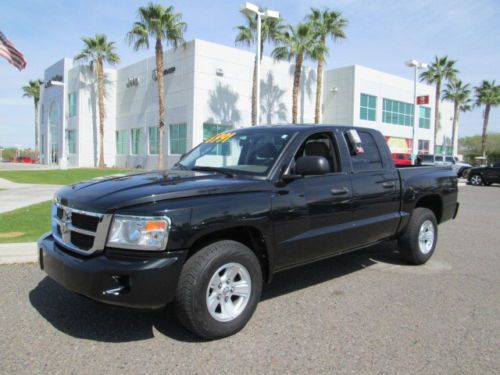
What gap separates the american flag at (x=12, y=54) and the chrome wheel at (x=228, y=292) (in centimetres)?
1629

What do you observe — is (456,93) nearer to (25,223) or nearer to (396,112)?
(396,112)

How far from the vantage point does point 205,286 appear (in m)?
3.19

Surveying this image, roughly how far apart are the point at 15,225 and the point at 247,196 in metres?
6.03

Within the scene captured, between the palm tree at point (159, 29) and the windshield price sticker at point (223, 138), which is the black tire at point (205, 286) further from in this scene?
the palm tree at point (159, 29)

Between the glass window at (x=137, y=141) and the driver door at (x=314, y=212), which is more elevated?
the glass window at (x=137, y=141)

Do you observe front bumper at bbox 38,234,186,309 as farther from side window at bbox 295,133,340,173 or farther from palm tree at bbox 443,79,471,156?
palm tree at bbox 443,79,471,156

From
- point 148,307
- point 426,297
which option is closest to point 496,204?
point 426,297

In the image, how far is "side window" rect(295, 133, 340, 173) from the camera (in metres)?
4.39

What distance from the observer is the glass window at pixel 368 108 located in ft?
125

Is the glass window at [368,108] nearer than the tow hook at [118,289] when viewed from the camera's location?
No

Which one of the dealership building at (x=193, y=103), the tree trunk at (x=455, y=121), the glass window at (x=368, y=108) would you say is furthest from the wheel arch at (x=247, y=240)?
Result: the tree trunk at (x=455, y=121)

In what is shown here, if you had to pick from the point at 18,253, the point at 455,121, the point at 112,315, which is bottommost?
the point at 112,315

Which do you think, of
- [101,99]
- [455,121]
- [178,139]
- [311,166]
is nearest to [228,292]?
[311,166]

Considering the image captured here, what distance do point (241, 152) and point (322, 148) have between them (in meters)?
0.89
